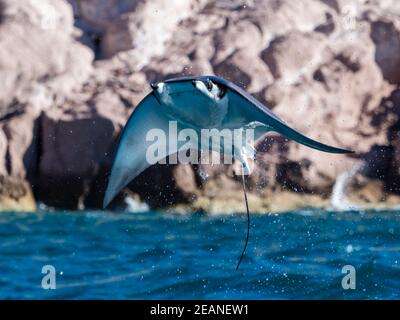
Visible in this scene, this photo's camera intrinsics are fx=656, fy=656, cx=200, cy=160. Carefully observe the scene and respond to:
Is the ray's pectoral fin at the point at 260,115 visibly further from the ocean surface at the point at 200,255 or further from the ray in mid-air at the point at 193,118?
the ocean surface at the point at 200,255

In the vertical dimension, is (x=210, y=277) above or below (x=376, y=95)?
below

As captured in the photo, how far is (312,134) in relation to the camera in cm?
912

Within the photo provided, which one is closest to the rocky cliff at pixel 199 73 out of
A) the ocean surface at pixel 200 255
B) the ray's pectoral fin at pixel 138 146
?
the ocean surface at pixel 200 255

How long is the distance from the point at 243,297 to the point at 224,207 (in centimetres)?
426

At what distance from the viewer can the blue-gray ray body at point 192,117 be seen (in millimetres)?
3348

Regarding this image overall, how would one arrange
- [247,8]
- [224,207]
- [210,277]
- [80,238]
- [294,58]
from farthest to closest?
[247,8] → [294,58] → [224,207] → [80,238] → [210,277]

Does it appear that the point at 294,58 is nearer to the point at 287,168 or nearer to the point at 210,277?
the point at 287,168

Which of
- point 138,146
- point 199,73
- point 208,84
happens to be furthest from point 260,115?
point 199,73

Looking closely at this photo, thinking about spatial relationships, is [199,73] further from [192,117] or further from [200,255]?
[192,117]

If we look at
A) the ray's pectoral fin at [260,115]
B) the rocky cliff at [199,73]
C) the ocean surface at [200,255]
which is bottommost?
the ocean surface at [200,255]

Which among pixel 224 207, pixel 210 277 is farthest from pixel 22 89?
pixel 210 277

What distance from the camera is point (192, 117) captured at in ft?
12.0

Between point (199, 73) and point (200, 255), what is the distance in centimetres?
414

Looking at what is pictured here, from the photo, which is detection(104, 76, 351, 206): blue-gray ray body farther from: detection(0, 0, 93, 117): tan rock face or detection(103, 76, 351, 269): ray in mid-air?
detection(0, 0, 93, 117): tan rock face
